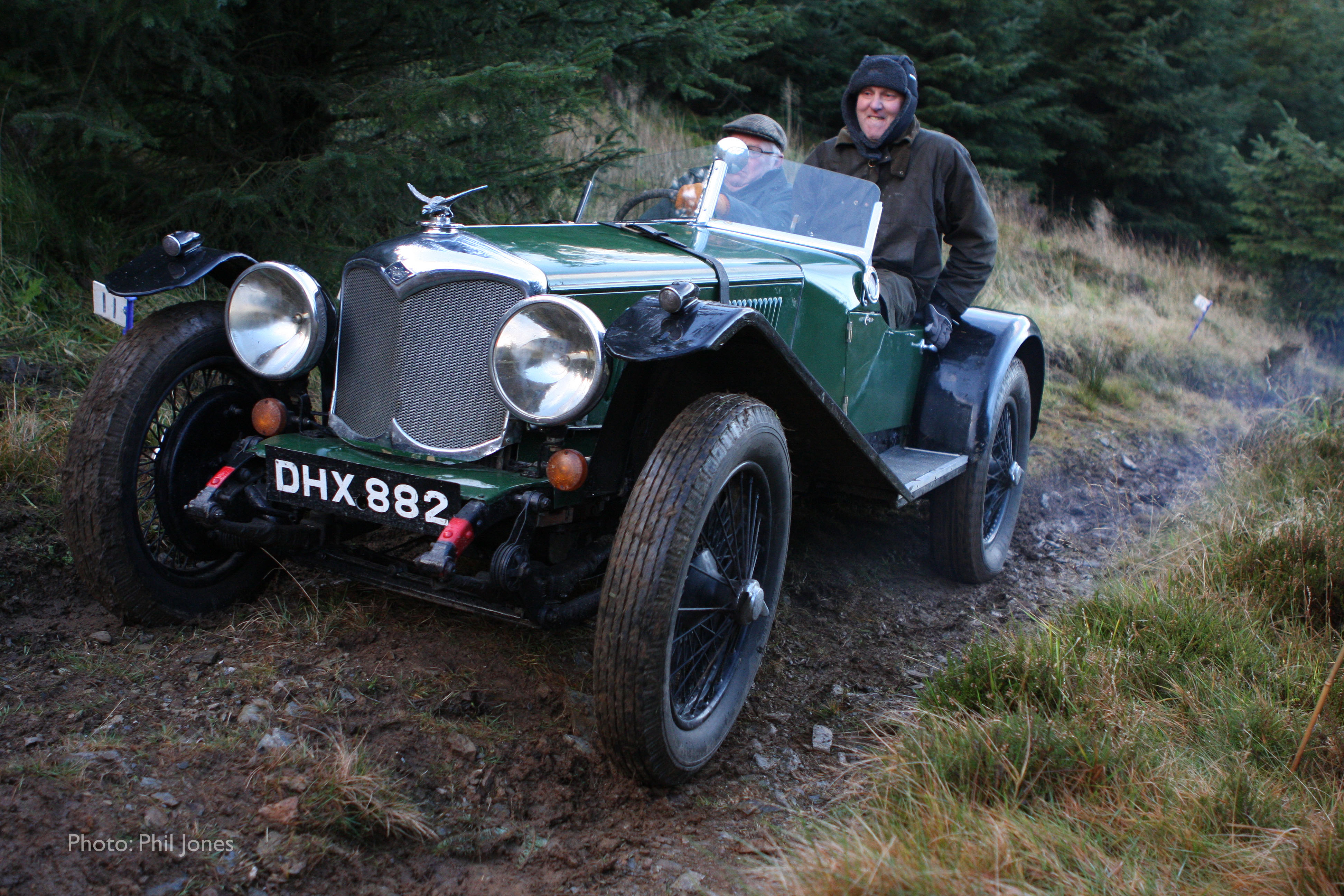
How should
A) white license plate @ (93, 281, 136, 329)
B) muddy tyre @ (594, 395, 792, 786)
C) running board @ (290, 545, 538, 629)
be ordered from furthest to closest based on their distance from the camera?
white license plate @ (93, 281, 136, 329) → running board @ (290, 545, 538, 629) → muddy tyre @ (594, 395, 792, 786)

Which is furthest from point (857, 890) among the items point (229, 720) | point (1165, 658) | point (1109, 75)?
point (1109, 75)

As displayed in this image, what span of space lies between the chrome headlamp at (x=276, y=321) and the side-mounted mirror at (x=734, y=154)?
5.54ft

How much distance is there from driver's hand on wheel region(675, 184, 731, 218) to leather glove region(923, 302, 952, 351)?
1056 mm

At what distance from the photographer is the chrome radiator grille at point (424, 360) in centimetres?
253

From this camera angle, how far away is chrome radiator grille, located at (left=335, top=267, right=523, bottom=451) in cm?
253

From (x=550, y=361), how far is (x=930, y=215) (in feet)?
7.65

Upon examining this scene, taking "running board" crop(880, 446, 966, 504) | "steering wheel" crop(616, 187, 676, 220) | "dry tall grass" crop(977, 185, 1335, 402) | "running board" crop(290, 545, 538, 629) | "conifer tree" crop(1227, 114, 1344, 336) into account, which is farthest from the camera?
"conifer tree" crop(1227, 114, 1344, 336)

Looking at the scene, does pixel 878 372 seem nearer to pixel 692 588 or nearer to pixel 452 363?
pixel 692 588

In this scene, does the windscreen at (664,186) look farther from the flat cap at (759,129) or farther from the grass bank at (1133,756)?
the grass bank at (1133,756)

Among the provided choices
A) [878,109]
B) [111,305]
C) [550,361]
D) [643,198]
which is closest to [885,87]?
[878,109]

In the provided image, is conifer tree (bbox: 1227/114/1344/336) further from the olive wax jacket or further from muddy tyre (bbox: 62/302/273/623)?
muddy tyre (bbox: 62/302/273/623)

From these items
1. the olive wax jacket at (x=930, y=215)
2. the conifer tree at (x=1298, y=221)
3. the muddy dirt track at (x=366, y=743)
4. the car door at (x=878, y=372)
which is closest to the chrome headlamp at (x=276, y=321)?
the muddy dirt track at (x=366, y=743)

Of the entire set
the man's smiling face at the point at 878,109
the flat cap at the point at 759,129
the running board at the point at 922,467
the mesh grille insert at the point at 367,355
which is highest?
the man's smiling face at the point at 878,109

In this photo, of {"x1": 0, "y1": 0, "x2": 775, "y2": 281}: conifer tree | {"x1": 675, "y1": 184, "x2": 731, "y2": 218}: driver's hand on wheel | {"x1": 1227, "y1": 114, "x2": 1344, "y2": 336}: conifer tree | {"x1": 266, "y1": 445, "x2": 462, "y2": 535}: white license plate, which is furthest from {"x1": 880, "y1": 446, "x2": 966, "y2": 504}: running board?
{"x1": 1227, "y1": 114, "x2": 1344, "y2": 336}: conifer tree
